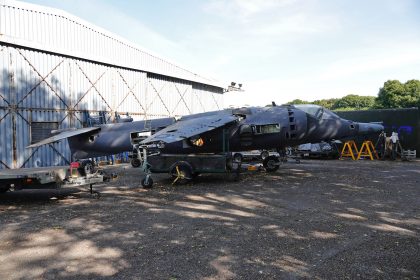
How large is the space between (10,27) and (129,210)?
1500 cm

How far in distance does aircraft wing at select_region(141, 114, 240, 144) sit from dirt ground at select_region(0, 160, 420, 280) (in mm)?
2069

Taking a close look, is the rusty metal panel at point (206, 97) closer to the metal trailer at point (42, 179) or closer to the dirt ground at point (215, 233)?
the dirt ground at point (215, 233)

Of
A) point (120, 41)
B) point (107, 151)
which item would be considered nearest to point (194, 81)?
point (120, 41)

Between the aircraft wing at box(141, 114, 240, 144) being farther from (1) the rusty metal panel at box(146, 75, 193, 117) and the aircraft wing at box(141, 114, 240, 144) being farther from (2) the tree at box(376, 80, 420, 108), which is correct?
(2) the tree at box(376, 80, 420, 108)

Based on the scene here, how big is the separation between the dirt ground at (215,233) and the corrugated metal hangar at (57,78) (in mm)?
8248

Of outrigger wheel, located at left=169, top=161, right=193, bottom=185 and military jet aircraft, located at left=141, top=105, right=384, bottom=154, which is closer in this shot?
outrigger wheel, located at left=169, top=161, right=193, bottom=185

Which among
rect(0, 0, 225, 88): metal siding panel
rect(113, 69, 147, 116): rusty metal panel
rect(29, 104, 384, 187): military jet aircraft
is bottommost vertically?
rect(29, 104, 384, 187): military jet aircraft

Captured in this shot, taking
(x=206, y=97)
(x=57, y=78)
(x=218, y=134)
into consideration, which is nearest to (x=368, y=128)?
(x=218, y=134)

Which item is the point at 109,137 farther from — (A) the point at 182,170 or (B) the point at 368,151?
(B) the point at 368,151

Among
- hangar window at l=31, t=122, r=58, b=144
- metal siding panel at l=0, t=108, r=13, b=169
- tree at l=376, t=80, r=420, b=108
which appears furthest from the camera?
tree at l=376, t=80, r=420, b=108

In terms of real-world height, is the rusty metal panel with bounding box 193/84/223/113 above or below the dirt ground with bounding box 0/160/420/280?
above

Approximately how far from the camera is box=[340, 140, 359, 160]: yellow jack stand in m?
25.4

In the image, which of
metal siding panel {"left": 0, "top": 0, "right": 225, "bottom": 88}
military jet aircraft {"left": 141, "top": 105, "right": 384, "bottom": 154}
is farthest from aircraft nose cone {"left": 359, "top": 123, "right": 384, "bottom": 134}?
metal siding panel {"left": 0, "top": 0, "right": 225, "bottom": 88}

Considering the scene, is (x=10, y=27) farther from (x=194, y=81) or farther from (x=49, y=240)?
(x=194, y=81)
